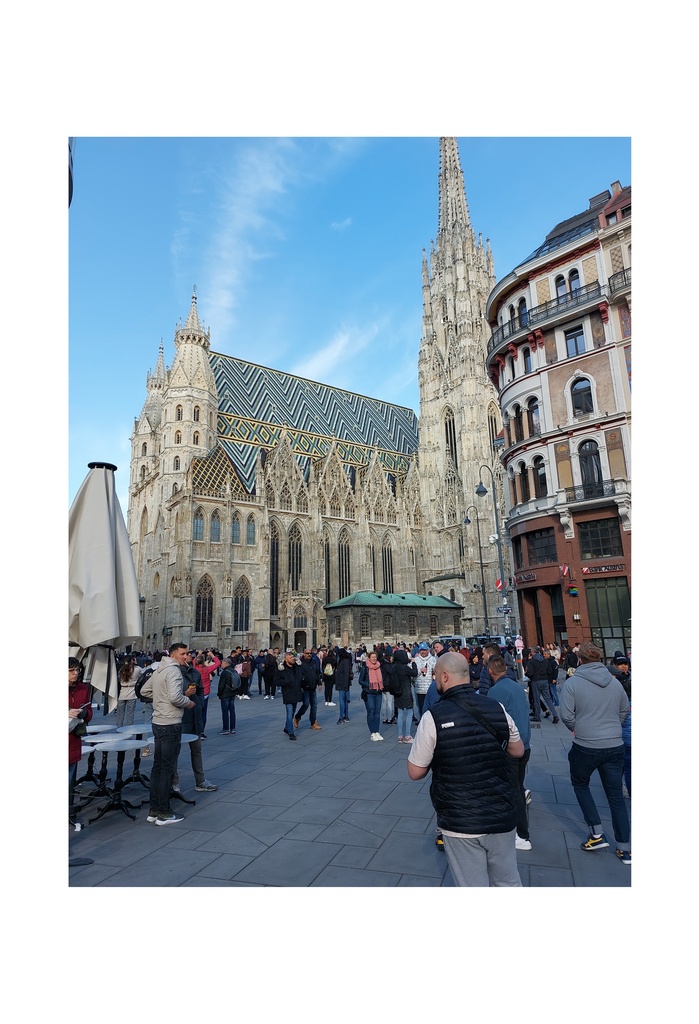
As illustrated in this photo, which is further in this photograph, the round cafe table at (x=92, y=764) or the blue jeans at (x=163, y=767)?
the round cafe table at (x=92, y=764)

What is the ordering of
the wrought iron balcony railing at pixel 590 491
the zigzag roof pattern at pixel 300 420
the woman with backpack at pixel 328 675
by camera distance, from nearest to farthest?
the woman with backpack at pixel 328 675
the wrought iron balcony railing at pixel 590 491
the zigzag roof pattern at pixel 300 420

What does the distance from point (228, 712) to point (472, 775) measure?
10.5 meters

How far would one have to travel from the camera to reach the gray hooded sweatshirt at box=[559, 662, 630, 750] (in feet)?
17.2

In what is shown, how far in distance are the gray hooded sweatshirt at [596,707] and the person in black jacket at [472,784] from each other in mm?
2248

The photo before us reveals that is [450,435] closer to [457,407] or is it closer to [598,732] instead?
[457,407]

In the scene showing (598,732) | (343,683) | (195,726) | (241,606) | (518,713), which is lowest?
(343,683)

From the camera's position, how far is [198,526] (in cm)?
4572

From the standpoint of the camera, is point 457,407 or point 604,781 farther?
point 457,407

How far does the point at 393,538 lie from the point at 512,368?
3814 cm

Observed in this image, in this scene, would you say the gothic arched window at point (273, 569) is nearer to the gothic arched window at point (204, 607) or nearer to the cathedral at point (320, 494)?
the cathedral at point (320, 494)

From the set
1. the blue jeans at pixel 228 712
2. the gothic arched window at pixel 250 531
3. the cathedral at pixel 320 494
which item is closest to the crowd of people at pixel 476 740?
the blue jeans at pixel 228 712

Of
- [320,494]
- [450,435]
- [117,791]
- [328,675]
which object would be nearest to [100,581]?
[117,791]

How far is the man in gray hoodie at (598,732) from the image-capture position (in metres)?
5.19
